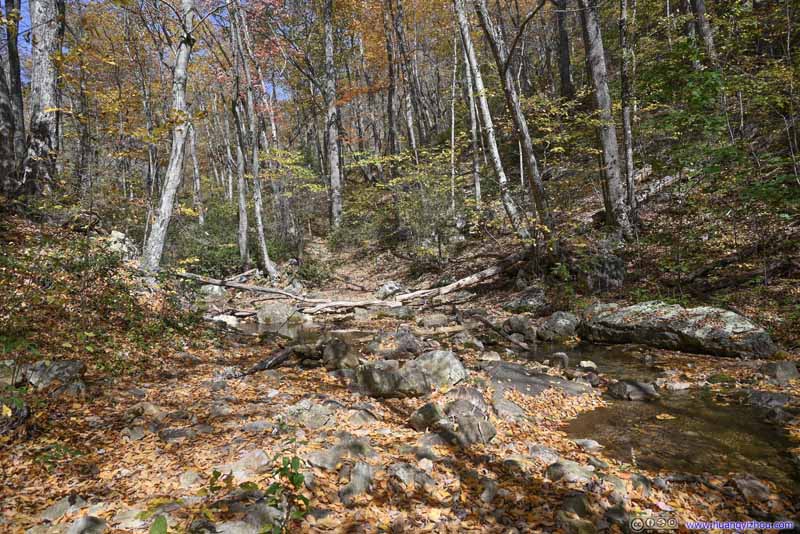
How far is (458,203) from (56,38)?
41.9ft

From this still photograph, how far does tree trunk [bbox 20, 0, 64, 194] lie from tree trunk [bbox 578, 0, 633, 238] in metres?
12.8

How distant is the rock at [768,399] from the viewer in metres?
4.90

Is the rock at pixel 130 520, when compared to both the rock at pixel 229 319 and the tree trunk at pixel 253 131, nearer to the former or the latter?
the rock at pixel 229 319

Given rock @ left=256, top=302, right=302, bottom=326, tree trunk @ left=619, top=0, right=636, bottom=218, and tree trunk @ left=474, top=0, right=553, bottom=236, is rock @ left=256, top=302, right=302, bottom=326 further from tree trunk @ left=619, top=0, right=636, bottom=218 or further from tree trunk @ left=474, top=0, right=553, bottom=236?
tree trunk @ left=619, top=0, right=636, bottom=218

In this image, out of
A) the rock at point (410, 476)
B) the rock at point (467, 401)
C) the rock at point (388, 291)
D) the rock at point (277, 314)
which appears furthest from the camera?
the rock at point (388, 291)

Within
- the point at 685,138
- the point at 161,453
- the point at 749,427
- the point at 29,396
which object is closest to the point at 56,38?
the point at 29,396

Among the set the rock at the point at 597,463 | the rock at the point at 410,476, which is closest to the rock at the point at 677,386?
the rock at the point at 597,463

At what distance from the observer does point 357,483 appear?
3.40 m

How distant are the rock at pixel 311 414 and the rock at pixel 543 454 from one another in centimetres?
205

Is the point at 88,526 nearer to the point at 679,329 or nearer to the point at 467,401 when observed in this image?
the point at 467,401

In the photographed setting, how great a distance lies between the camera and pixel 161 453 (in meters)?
3.72

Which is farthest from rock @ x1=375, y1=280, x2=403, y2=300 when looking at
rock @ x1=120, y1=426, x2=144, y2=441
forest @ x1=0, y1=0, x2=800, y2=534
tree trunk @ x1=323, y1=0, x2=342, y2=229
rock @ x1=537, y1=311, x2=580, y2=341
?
rock @ x1=120, y1=426, x2=144, y2=441

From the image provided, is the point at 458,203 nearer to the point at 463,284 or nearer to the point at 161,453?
the point at 463,284

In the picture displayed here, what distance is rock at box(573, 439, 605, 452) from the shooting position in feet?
14.3
